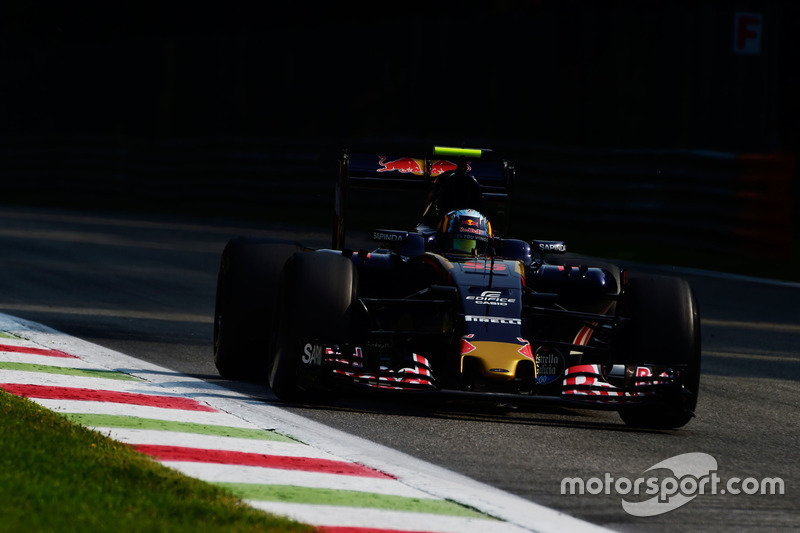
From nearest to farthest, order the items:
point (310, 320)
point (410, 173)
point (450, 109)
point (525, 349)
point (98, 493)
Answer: point (98, 493)
point (525, 349)
point (310, 320)
point (410, 173)
point (450, 109)

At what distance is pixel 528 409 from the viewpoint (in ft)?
28.9

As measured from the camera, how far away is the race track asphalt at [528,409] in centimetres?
646

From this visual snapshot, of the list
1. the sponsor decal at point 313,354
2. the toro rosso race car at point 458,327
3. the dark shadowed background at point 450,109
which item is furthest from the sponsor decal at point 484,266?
the dark shadowed background at point 450,109

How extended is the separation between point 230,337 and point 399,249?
3.74ft

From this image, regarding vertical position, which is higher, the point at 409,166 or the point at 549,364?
the point at 409,166

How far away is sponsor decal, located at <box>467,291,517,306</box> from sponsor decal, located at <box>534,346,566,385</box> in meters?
0.42

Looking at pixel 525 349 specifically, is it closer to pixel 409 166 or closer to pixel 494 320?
pixel 494 320

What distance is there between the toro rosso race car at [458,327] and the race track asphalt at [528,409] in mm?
197

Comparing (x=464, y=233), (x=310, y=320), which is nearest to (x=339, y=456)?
(x=310, y=320)

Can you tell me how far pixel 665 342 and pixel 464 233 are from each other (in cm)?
161

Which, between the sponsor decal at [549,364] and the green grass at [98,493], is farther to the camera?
the sponsor decal at [549,364]

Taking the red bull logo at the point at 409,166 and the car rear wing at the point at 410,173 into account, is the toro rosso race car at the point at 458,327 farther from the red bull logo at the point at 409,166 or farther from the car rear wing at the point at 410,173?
the red bull logo at the point at 409,166

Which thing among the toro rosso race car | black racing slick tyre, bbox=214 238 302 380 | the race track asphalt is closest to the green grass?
the race track asphalt

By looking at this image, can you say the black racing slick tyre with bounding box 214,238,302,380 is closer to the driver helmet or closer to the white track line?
the white track line
